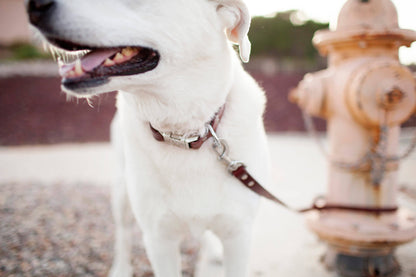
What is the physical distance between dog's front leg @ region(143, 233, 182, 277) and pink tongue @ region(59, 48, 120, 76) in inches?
38.4

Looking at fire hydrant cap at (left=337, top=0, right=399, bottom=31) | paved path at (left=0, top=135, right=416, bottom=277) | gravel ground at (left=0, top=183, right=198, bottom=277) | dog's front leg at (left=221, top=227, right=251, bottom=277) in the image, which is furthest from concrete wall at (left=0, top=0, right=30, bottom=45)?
dog's front leg at (left=221, top=227, right=251, bottom=277)

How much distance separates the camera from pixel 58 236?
10.4ft

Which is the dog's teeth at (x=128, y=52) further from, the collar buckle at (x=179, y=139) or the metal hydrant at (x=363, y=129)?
the metal hydrant at (x=363, y=129)

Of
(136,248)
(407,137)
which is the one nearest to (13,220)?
(136,248)

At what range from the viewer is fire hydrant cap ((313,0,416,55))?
83.2 inches

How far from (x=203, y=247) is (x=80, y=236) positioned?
3.97ft

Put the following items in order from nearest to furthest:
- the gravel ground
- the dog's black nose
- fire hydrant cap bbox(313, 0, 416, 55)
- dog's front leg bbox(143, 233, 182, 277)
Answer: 1. the dog's black nose
2. dog's front leg bbox(143, 233, 182, 277)
3. fire hydrant cap bbox(313, 0, 416, 55)
4. the gravel ground

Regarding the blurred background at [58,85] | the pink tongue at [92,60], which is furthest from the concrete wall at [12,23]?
the pink tongue at [92,60]

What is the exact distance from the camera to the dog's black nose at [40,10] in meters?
1.31

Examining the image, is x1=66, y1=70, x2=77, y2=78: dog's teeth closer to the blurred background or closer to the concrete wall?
the blurred background

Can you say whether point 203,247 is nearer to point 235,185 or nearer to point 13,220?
point 235,185

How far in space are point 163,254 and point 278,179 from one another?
3.81 metres

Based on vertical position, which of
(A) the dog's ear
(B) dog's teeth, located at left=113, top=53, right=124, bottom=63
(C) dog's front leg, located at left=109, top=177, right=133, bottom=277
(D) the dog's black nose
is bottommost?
(C) dog's front leg, located at left=109, top=177, right=133, bottom=277

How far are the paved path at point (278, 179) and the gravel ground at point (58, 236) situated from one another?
0.68 meters
